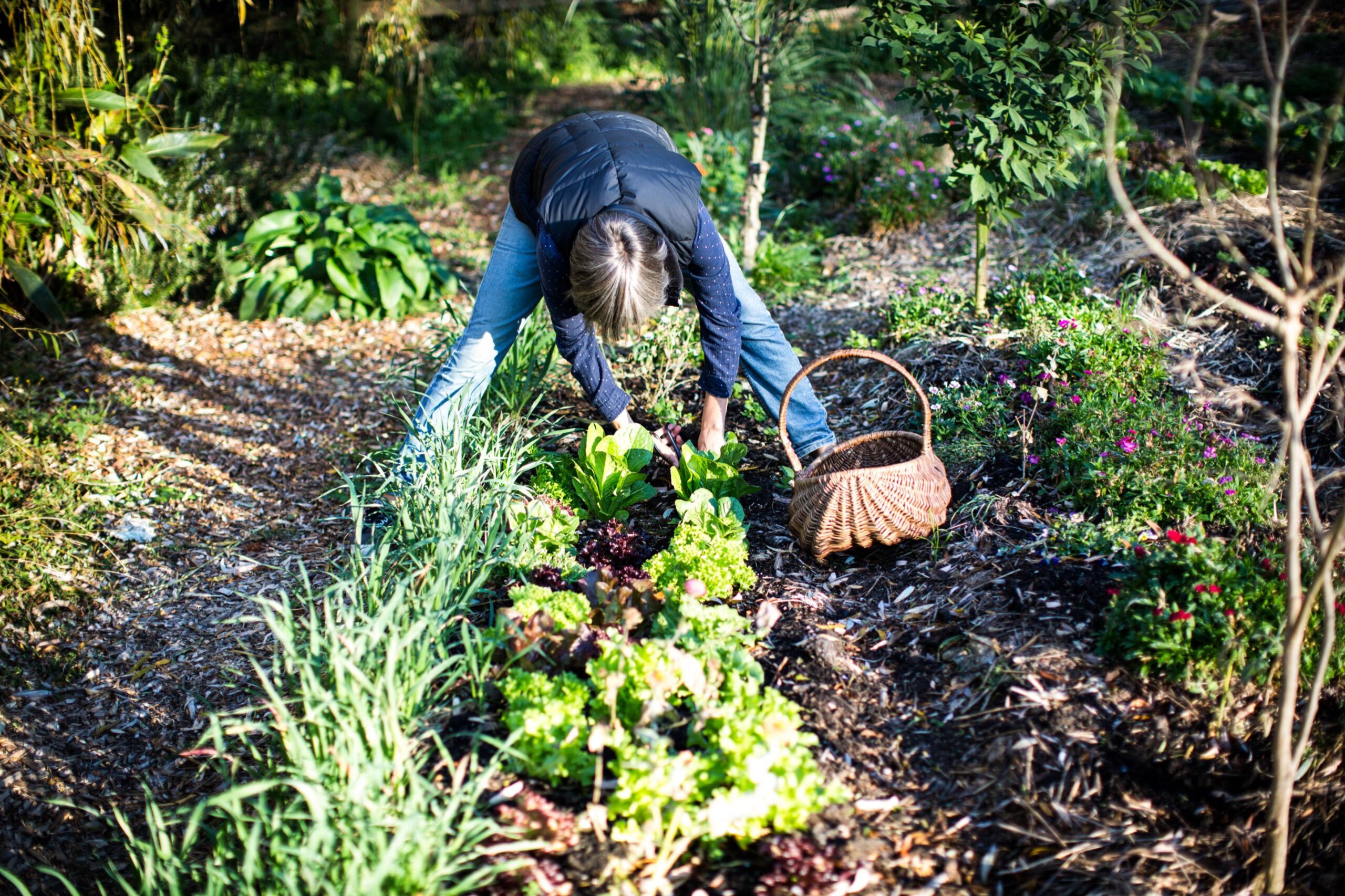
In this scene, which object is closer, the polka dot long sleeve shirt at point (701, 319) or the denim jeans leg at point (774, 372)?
the polka dot long sleeve shirt at point (701, 319)

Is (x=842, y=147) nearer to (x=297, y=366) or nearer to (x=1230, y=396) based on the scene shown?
(x=1230, y=396)

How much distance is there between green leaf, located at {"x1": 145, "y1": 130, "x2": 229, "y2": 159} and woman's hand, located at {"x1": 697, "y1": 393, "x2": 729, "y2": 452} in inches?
115

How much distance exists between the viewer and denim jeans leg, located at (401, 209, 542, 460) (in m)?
3.01

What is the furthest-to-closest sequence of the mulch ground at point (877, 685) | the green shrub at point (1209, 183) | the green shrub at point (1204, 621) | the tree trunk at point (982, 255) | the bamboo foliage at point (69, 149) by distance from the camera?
the green shrub at point (1209, 183), the tree trunk at point (982, 255), the bamboo foliage at point (69, 149), the green shrub at point (1204, 621), the mulch ground at point (877, 685)

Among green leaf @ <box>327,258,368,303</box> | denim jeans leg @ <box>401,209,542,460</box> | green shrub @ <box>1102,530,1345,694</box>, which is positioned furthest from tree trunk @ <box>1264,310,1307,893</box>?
green leaf @ <box>327,258,368,303</box>

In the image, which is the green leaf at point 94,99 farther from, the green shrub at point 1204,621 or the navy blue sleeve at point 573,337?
the green shrub at point 1204,621

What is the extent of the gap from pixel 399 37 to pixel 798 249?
293 cm

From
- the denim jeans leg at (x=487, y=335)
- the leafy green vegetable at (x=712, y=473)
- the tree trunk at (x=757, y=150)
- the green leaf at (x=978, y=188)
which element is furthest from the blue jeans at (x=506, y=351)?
the tree trunk at (x=757, y=150)

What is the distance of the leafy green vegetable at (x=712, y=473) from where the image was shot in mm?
3012

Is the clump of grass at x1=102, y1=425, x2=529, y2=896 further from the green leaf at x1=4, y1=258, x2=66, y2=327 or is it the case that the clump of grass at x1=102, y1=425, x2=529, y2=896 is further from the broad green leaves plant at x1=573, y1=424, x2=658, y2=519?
the green leaf at x1=4, y1=258, x2=66, y2=327

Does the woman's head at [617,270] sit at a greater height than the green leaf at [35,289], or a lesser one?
greater

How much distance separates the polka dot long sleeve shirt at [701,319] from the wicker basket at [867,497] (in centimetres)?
26

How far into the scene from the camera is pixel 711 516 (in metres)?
2.78

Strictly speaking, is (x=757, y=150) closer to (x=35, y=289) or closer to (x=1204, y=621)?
(x=1204, y=621)
